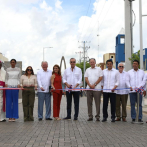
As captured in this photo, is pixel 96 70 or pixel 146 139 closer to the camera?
pixel 146 139

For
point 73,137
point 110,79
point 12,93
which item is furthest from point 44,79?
point 73,137

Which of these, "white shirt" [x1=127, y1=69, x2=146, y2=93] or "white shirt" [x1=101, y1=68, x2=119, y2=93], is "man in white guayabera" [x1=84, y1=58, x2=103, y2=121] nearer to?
"white shirt" [x1=101, y1=68, x2=119, y2=93]

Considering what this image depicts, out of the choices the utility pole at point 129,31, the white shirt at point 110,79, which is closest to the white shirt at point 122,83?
the white shirt at point 110,79

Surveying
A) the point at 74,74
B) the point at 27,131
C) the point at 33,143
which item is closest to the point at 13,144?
the point at 33,143

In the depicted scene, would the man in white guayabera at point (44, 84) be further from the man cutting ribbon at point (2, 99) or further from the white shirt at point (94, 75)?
the white shirt at point (94, 75)

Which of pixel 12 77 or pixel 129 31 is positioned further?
pixel 129 31

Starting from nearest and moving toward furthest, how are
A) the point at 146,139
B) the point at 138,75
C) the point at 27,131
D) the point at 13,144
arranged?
the point at 13,144 < the point at 146,139 < the point at 27,131 < the point at 138,75

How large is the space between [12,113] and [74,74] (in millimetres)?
2550

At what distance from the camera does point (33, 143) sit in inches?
273

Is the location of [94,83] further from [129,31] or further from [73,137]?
[129,31]

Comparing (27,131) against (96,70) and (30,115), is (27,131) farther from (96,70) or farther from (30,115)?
(96,70)

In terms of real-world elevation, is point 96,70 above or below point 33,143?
above

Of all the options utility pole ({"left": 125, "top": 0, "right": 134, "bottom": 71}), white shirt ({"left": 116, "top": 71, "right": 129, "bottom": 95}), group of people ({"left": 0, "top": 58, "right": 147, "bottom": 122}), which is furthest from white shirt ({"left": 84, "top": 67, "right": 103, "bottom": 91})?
utility pole ({"left": 125, "top": 0, "right": 134, "bottom": 71})

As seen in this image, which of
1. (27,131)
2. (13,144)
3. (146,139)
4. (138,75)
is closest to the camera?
(13,144)
